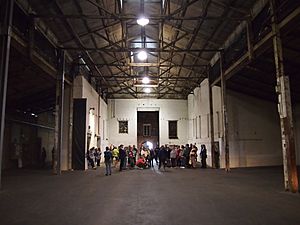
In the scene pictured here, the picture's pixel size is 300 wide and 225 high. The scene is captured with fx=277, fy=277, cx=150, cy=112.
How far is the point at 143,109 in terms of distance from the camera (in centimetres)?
2711

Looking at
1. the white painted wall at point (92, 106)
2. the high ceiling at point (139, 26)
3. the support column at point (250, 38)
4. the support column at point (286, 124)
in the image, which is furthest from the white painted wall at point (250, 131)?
the white painted wall at point (92, 106)

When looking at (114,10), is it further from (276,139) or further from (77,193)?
(276,139)

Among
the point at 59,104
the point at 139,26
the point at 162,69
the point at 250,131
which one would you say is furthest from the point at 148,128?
the point at 59,104

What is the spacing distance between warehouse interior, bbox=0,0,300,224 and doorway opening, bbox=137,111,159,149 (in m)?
4.17

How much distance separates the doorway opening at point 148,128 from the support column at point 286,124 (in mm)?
19849

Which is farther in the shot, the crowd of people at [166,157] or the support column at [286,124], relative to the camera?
the crowd of people at [166,157]

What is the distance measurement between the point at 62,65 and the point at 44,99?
544 cm

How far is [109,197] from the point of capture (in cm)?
716

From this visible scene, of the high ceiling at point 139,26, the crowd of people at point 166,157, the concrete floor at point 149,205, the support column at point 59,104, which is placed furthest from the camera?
the crowd of people at point 166,157

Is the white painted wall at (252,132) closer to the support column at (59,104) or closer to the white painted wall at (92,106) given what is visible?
the white painted wall at (92,106)

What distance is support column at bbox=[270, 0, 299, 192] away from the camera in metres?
7.62

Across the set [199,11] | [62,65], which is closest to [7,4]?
[62,65]

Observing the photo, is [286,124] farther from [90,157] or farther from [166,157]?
[90,157]

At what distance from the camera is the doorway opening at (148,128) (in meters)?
27.8
